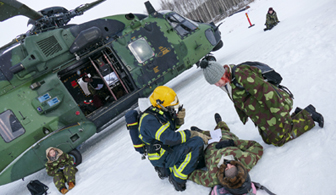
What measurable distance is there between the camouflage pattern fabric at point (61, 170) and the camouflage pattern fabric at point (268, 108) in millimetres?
4136

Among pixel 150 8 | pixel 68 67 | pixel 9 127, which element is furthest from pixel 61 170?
pixel 150 8

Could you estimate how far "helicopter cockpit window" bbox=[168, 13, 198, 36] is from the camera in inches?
331

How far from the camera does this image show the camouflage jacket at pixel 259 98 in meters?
2.71

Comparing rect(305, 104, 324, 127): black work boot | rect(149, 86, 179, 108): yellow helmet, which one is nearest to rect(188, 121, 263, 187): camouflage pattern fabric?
rect(305, 104, 324, 127): black work boot

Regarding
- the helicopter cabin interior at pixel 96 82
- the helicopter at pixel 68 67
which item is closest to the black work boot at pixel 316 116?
the helicopter at pixel 68 67

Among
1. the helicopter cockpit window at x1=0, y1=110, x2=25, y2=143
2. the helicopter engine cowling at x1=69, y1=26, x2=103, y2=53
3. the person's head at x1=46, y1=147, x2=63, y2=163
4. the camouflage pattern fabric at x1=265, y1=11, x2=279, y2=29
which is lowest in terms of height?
the camouflage pattern fabric at x1=265, y1=11, x2=279, y2=29

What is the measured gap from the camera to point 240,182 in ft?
7.20

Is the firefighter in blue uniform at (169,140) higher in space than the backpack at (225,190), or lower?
higher

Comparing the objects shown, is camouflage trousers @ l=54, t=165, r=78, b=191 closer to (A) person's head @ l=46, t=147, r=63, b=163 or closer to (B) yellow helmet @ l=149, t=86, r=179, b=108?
(A) person's head @ l=46, t=147, r=63, b=163

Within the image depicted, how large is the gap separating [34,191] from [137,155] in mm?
2528

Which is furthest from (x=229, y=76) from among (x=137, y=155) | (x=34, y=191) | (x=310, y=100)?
(x=34, y=191)

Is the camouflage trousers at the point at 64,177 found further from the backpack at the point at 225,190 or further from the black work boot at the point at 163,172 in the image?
the backpack at the point at 225,190

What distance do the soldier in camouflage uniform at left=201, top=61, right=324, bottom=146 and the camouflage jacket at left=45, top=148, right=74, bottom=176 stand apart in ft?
14.0

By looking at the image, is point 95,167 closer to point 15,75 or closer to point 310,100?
point 15,75
